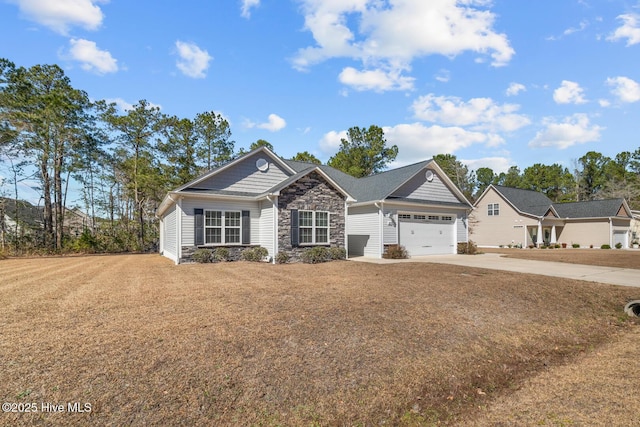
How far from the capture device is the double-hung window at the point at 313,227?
14.9m

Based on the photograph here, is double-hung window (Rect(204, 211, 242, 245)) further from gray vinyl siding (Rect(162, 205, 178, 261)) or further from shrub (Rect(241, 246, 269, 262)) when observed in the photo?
gray vinyl siding (Rect(162, 205, 178, 261))

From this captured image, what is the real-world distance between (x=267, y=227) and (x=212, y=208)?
2.63 meters

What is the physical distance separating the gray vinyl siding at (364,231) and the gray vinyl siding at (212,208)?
636 cm

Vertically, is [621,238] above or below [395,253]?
below

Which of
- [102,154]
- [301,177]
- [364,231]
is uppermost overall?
[102,154]

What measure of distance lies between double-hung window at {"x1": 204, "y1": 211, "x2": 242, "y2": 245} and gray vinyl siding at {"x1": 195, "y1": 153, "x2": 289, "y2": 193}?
1345 mm

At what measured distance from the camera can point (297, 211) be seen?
1469 cm

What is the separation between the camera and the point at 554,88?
14.5m

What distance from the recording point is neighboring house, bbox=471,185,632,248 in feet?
95.6

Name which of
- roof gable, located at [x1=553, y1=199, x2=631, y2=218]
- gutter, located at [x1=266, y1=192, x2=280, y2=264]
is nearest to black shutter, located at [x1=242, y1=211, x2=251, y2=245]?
gutter, located at [x1=266, y1=192, x2=280, y2=264]

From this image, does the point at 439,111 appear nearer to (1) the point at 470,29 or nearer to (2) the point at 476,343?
(1) the point at 470,29

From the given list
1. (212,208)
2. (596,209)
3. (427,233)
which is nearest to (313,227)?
(212,208)

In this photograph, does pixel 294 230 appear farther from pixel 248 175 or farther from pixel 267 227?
pixel 248 175

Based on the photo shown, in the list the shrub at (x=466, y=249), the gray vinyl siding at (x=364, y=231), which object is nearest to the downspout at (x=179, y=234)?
the gray vinyl siding at (x=364, y=231)
